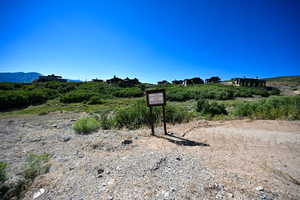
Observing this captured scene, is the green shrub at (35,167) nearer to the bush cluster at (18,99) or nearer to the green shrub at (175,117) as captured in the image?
the green shrub at (175,117)

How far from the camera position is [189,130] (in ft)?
17.6

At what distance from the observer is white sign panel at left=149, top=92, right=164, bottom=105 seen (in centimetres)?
485

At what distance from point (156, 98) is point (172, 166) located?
254cm

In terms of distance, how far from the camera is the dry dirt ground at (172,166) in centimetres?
213

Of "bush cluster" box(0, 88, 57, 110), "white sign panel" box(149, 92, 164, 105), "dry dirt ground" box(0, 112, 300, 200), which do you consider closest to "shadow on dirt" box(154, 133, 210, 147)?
"dry dirt ground" box(0, 112, 300, 200)

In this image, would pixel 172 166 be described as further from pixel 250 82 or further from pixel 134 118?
pixel 250 82

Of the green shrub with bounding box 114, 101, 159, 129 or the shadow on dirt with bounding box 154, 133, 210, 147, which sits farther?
the green shrub with bounding box 114, 101, 159, 129

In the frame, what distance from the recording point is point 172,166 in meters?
2.80

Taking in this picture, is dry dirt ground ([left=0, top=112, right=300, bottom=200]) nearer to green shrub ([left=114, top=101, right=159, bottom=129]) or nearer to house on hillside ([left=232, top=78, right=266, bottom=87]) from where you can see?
green shrub ([left=114, top=101, right=159, bottom=129])

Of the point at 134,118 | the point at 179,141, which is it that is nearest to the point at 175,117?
the point at 134,118

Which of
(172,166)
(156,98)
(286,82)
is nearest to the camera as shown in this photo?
(172,166)

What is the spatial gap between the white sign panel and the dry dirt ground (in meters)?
1.25

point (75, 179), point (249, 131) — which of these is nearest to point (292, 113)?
point (249, 131)

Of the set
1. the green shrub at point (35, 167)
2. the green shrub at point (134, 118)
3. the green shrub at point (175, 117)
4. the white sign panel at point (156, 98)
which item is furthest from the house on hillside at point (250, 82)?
the green shrub at point (35, 167)
